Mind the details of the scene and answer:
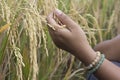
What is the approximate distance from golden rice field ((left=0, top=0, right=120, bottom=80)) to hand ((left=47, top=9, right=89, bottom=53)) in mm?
55

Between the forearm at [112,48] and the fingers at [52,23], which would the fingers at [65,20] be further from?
the forearm at [112,48]

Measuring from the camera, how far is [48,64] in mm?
2041

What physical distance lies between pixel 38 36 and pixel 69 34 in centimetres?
29

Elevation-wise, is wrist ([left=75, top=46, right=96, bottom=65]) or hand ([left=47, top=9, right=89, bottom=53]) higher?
hand ([left=47, top=9, right=89, bottom=53])

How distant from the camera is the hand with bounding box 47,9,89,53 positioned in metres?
1.46

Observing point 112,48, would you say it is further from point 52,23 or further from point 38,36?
point 52,23

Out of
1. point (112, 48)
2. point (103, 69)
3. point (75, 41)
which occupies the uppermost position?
point (75, 41)

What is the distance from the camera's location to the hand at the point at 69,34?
4.78 feet

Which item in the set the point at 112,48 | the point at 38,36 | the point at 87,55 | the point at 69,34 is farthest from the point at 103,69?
the point at 112,48

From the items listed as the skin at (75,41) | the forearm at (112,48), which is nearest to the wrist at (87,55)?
the skin at (75,41)

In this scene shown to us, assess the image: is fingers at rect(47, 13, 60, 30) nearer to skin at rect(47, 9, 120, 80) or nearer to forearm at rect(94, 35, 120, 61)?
skin at rect(47, 9, 120, 80)

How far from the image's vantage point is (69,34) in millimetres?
1460

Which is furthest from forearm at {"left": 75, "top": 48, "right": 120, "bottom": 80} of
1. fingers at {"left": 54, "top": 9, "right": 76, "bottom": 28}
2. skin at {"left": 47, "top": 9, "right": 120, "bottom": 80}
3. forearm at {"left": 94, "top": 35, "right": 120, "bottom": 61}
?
forearm at {"left": 94, "top": 35, "right": 120, "bottom": 61}

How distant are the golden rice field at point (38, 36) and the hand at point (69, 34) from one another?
2.2 inches
